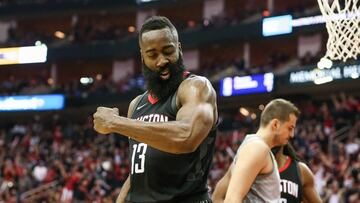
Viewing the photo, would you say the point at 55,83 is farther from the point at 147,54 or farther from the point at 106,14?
the point at 147,54

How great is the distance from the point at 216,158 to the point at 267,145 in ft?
43.4

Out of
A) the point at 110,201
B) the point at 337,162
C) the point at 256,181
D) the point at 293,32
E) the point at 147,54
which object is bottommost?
the point at 110,201

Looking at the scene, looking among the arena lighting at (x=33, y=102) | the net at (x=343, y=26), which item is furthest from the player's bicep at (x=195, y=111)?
the arena lighting at (x=33, y=102)

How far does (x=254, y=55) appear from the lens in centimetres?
2997

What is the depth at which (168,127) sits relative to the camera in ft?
10.8

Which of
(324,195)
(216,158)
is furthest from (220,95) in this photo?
(324,195)

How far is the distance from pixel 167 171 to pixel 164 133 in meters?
0.31

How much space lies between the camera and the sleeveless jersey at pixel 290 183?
5.14m

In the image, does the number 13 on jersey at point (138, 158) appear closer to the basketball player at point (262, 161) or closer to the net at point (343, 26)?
the basketball player at point (262, 161)

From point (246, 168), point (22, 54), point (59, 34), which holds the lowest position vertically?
point (246, 168)

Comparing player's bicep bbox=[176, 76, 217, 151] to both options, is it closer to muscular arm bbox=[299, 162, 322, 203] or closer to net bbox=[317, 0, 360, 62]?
muscular arm bbox=[299, 162, 322, 203]

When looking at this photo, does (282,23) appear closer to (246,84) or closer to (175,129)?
(246,84)

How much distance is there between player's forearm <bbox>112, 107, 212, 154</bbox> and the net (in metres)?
4.93

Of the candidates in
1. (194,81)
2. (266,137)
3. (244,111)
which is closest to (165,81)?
(194,81)
